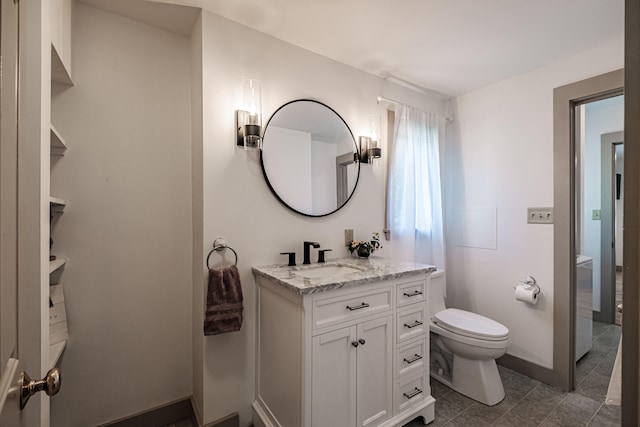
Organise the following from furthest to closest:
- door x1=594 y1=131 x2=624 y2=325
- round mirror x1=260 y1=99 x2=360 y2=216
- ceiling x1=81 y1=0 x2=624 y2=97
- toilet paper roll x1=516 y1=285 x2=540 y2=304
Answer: door x1=594 y1=131 x2=624 y2=325 < toilet paper roll x1=516 y1=285 x2=540 y2=304 < round mirror x1=260 y1=99 x2=360 y2=216 < ceiling x1=81 y1=0 x2=624 y2=97

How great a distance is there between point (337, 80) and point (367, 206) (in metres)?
1.00

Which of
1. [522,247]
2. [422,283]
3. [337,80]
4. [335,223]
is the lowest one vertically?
[422,283]

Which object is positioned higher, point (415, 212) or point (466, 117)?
point (466, 117)

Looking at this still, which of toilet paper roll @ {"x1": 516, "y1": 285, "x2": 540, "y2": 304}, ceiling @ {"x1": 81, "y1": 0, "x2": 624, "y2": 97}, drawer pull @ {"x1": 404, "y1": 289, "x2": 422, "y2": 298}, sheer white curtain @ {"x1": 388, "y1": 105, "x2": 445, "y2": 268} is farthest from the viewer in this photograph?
sheer white curtain @ {"x1": 388, "y1": 105, "x2": 445, "y2": 268}

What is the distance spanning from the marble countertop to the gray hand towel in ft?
0.56

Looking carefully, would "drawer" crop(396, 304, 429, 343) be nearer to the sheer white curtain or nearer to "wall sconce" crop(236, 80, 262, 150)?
the sheer white curtain

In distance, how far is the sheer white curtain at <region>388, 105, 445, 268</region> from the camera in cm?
249

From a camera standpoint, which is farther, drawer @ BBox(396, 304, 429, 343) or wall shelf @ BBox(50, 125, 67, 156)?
drawer @ BBox(396, 304, 429, 343)

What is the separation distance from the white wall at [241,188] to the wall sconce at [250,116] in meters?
0.05

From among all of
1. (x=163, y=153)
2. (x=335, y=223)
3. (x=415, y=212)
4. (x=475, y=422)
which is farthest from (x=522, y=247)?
(x=163, y=153)

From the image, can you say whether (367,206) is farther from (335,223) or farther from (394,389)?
(394,389)

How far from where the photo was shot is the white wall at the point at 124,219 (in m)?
1.60

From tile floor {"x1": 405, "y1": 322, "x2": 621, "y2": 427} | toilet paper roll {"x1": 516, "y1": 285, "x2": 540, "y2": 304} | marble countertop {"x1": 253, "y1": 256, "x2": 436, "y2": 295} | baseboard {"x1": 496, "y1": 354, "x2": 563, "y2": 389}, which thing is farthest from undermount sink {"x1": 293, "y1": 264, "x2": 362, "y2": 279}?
baseboard {"x1": 496, "y1": 354, "x2": 563, "y2": 389}

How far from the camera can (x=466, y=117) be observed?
283 centimetres
